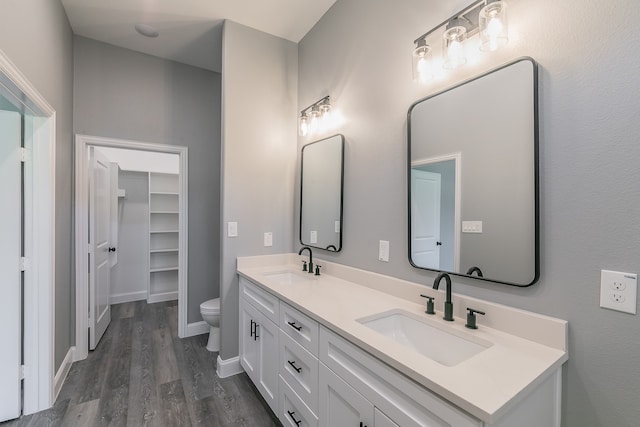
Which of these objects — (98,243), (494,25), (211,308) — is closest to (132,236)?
(98,243)

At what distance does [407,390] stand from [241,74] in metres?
2.46

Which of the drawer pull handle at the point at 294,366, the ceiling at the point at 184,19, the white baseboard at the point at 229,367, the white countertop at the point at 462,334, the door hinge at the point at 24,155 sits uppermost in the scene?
A: the ceiling at the point at 184,19

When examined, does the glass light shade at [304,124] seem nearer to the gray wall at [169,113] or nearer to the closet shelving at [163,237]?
the gray wall at [169,113]

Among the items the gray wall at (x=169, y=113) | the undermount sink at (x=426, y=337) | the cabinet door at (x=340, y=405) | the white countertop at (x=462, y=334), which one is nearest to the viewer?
the white countertop at (x=462, y=334)

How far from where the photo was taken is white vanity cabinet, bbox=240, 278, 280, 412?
1708 millimetres

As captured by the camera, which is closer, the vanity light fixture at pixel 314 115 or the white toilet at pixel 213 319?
the vanity light fixture at pixel 314 115

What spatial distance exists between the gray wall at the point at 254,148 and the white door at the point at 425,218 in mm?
1349

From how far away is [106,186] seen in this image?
10.4ft

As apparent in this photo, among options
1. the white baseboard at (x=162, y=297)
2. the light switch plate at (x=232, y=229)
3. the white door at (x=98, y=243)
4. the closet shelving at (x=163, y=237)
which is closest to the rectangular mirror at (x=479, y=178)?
the light switch plate at (x=232, y=229)

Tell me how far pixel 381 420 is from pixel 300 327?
23.6 inches

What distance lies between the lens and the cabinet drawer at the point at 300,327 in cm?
134

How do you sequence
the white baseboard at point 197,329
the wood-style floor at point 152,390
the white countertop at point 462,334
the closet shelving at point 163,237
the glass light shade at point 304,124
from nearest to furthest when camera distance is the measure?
the white countertop at point 462,334 < the wood-style floor at point 152,390 < the glass light shade at point 304,124 < the white baseboard at point 197,329 < the closet shelving at point 163,237

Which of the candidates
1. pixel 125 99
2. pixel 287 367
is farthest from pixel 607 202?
pixel 125 99

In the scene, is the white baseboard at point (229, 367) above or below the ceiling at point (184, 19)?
below
